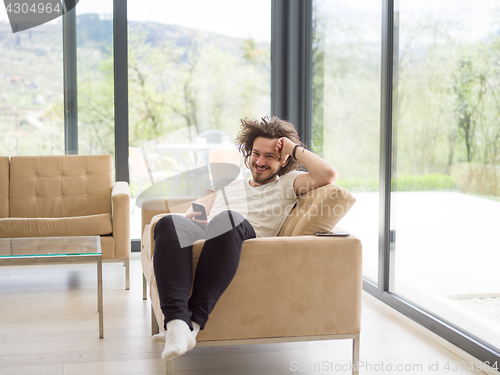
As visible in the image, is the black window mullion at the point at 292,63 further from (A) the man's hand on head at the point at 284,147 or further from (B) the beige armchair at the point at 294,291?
(B) the beige armchair at the point at 294,291

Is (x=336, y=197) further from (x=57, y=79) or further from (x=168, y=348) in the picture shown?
(x=57, y=79)

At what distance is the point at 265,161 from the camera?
233 centimetres

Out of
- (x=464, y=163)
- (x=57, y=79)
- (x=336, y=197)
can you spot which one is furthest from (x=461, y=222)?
(x=57, y=79)

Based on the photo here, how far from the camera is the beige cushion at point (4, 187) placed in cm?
360

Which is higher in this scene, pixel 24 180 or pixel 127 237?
pixel 24 180

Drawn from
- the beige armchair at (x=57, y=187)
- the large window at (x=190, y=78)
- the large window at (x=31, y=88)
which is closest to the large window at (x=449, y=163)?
the beige armchair at (x=57, y=187)

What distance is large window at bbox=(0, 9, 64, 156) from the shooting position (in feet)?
13.5

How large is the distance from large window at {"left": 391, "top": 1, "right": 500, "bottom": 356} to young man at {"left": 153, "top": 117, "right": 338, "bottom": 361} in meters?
0.62

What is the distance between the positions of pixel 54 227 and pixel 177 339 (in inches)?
81.2

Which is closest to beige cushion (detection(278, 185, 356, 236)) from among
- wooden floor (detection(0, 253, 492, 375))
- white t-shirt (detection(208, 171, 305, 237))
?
white t-shirt (detection(208, 171, 305, 237))

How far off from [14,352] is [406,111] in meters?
2.24

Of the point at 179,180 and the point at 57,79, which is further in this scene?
the point at 57,79

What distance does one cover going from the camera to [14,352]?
2139 mm

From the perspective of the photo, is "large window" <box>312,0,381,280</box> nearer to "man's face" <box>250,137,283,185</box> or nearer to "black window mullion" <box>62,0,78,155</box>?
"man's face" <box>250,137,283,185</box>
